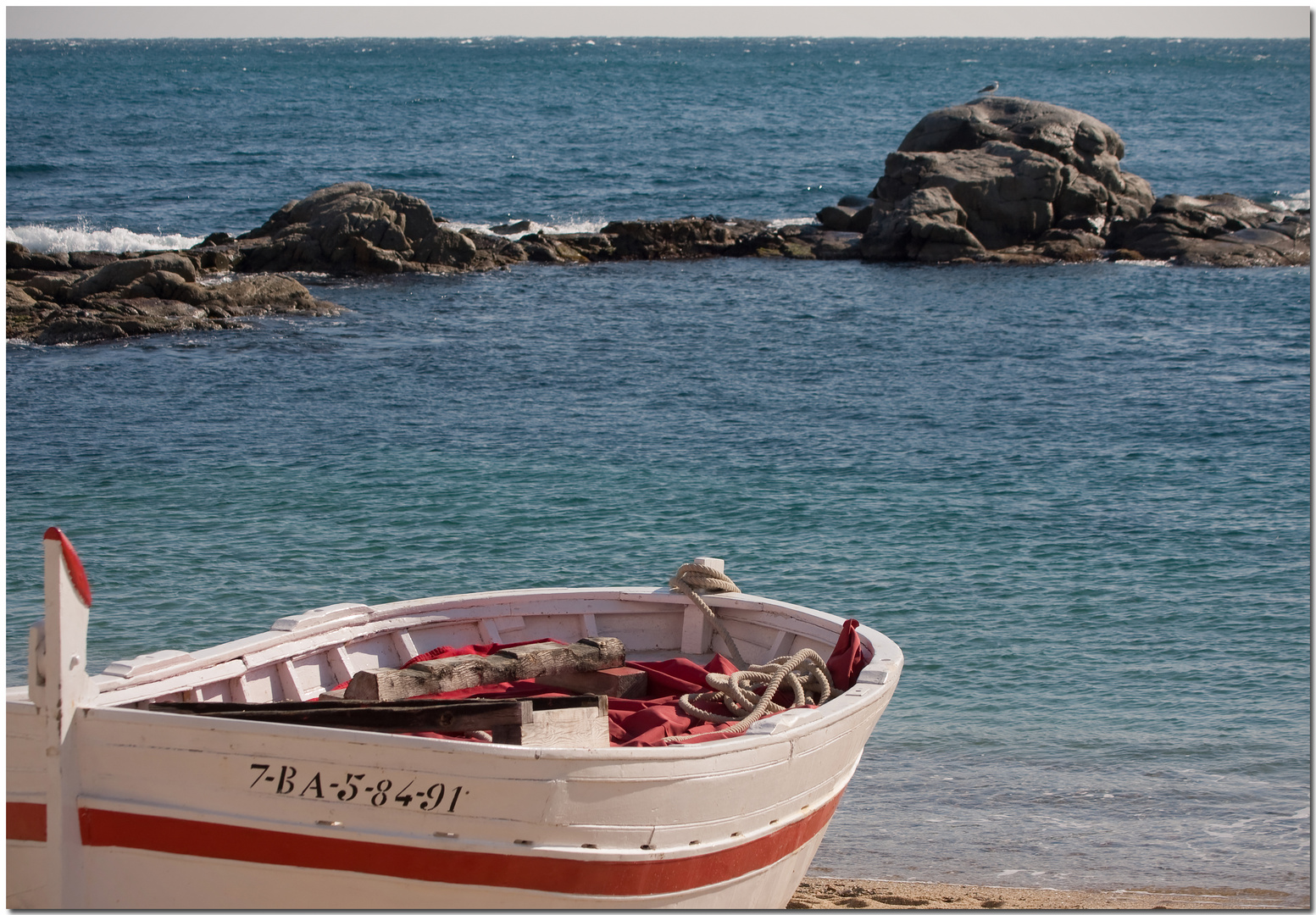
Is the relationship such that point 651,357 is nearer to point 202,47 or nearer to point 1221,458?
point 1221,458

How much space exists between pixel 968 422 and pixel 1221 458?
3440 mm

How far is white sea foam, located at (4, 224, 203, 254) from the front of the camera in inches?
1303

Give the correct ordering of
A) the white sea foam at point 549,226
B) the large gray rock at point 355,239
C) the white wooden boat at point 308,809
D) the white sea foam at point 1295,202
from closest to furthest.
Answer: the white wooden boat at point 308,809, the large gray rock at point 355,239, the white sea foam at point 549,226, the white sea foam at point 1295,202

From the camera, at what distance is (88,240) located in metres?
34.0

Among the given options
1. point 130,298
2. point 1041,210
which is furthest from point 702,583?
point 1041,210

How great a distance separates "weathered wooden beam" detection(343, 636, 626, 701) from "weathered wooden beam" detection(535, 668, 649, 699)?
1.7 inches

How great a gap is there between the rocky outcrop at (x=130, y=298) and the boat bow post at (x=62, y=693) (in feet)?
63.1

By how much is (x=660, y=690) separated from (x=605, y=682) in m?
0.33

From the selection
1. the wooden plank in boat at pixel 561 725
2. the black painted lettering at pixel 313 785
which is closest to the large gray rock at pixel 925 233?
the wooden plank in boat at pixel 561 725

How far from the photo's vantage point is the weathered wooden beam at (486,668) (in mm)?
6082

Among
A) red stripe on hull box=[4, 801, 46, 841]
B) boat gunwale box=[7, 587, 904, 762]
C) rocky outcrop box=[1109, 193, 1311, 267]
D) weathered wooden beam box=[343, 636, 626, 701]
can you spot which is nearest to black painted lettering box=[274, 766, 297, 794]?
boat gunwale box=[7, 587, 904, 762]

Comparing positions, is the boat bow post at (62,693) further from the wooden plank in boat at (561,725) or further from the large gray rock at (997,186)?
the large gray rock at (997,186)

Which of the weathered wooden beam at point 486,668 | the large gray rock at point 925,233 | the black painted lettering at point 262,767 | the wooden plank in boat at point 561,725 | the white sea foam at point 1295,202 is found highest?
the white sea foam at point 1295,202

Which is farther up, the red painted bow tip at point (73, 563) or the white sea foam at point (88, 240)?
the red painted bow tip at point (73, 563)
